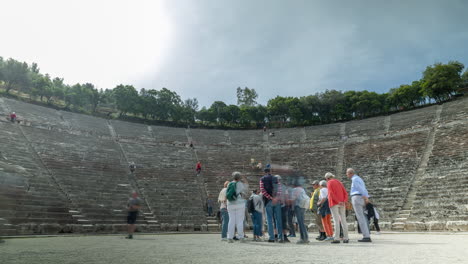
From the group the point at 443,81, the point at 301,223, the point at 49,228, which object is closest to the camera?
the point at 301,223

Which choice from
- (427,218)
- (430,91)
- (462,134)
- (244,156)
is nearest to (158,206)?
(244,156)

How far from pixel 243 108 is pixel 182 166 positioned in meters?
30.2

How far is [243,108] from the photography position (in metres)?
55.3

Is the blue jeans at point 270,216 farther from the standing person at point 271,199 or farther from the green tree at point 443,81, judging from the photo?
the green tree at point 443,81

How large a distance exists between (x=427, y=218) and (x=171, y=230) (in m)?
13.2

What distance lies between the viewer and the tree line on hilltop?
42.0 m

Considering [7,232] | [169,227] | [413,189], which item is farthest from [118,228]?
[413,189]

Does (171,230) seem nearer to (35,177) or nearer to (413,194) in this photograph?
(35,177)

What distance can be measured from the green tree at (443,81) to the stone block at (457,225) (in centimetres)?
3307

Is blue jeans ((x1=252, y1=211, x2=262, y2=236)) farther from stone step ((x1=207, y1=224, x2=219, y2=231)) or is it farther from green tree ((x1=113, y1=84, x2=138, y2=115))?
green tree ((x1=113, y1=84, x2=138, y2=115))

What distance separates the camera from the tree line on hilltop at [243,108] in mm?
41984

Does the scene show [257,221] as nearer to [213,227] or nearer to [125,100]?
[213,227]

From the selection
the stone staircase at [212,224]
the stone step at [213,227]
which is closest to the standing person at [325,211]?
the stone staircase at [212,224]

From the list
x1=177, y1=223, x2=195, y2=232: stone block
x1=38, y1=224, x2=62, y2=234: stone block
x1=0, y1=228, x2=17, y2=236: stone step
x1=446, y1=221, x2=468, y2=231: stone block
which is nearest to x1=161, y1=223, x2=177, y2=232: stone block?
x1=177, y1=223, x2=195, y2=232: stone block
